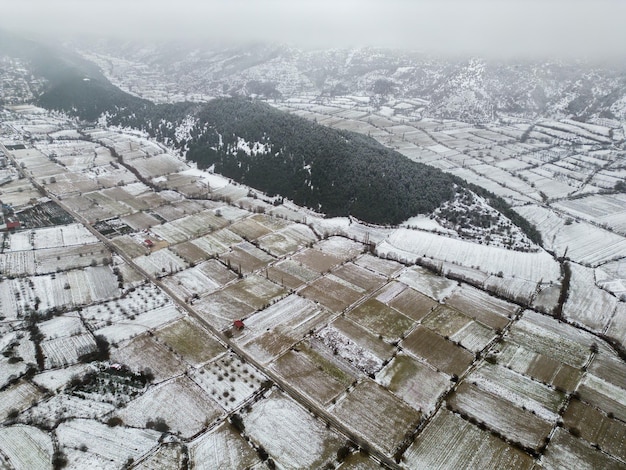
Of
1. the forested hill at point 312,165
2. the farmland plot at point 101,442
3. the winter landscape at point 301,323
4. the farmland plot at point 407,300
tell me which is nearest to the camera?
the farmland plot at point 101,442

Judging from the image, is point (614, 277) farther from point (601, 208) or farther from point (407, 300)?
point (407, 300)

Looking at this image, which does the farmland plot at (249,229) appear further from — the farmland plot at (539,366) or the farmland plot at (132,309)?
the farmland plot at (539,366)

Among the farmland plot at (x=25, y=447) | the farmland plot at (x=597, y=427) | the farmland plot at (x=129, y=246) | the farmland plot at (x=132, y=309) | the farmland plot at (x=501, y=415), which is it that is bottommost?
the farmland plot at (x=25, y=447)

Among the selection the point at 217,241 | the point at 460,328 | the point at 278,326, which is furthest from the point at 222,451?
the point at 217,241

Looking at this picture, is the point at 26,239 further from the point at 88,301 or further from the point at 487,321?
the point at 487,321

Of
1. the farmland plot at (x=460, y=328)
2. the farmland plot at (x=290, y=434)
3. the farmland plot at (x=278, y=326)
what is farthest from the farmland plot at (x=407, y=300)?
the farmland plot at (x=290, y=434)

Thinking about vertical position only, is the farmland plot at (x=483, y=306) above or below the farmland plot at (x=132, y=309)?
above

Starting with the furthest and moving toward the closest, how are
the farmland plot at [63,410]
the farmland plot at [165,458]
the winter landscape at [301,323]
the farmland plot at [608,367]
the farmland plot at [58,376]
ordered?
the farmland plot at [608,367], the farmland plot at [58,376], the farmland plot at [63,410], the winter landscape at [301,323], the farmland plot at [165,458]

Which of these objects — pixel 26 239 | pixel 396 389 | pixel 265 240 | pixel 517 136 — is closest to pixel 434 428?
pixel 396 389

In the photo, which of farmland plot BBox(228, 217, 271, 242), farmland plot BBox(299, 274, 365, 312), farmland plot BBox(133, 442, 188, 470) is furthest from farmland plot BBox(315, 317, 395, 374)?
farmland plot BBox(228, 217, 271, 242)
